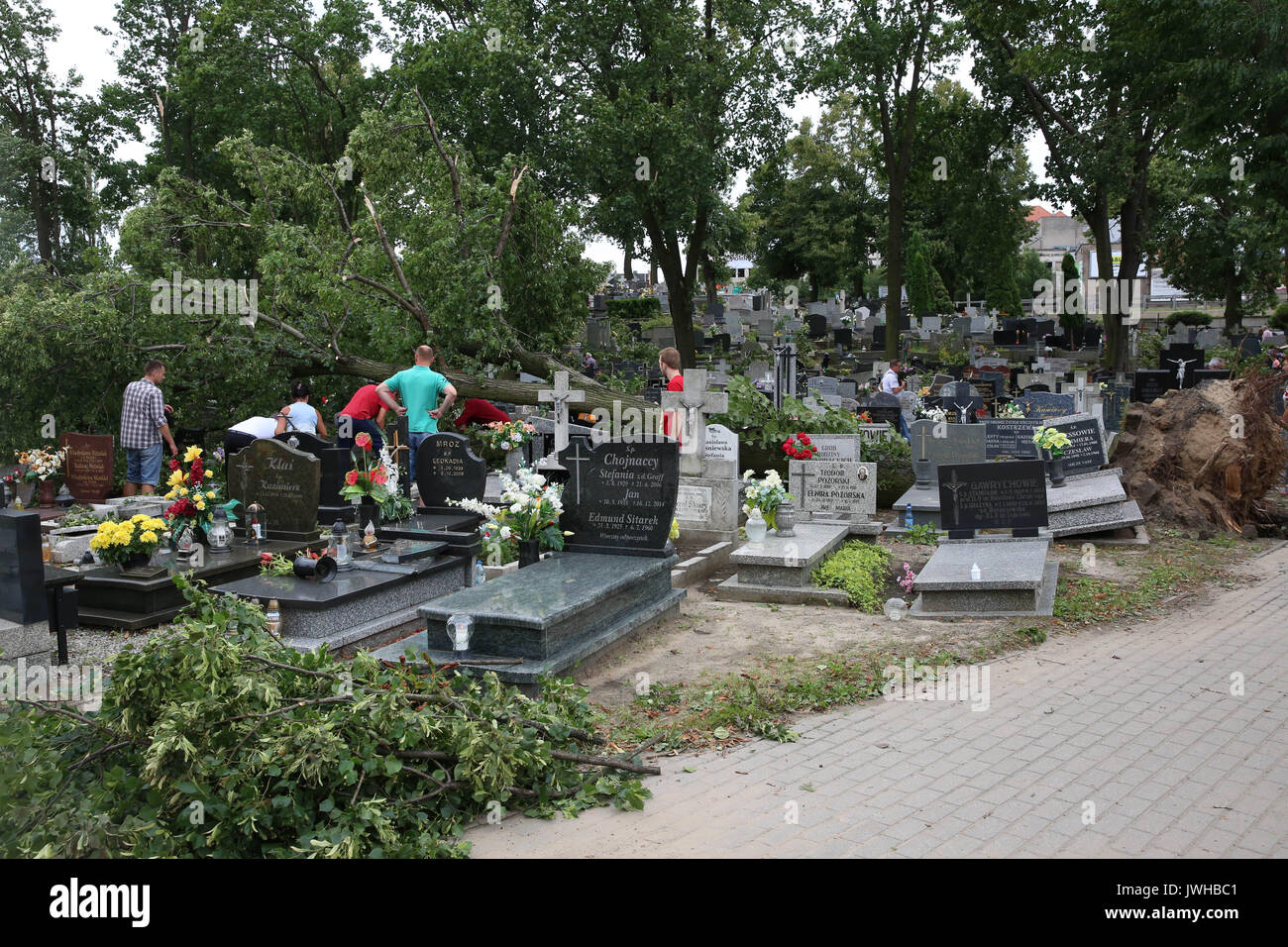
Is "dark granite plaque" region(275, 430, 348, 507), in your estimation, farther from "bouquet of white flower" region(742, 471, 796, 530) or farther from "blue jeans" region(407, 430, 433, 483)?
"bouquet of white flower" region(742, 471, 796, 530)

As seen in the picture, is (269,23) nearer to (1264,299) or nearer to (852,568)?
(852,568)

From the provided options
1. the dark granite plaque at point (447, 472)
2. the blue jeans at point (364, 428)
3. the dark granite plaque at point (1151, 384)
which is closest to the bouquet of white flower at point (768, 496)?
the dark granite plaque at point (447, 472)

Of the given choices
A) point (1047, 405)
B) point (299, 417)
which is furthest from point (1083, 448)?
point (299, 417)

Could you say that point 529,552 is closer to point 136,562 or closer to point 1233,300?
point 136,562

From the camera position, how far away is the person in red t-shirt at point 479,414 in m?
14.5

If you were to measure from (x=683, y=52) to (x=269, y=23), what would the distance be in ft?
32.5

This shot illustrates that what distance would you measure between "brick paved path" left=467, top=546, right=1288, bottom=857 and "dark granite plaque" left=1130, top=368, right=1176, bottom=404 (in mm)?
15194

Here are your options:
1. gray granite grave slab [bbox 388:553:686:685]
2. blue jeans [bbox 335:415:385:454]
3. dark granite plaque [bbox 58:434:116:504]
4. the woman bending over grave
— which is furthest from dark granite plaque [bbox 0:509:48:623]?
dark granite plaque [bbox 58:434:116:504]

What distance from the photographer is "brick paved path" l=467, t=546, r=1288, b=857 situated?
14.8ft

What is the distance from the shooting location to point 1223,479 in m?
12.3

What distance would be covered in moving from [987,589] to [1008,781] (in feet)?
11.6

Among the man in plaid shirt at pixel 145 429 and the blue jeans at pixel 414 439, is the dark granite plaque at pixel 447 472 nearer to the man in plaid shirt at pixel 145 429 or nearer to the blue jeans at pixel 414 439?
the blue jeans at pixel 414 439

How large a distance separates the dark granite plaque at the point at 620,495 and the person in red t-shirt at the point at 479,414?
572 centimetres
